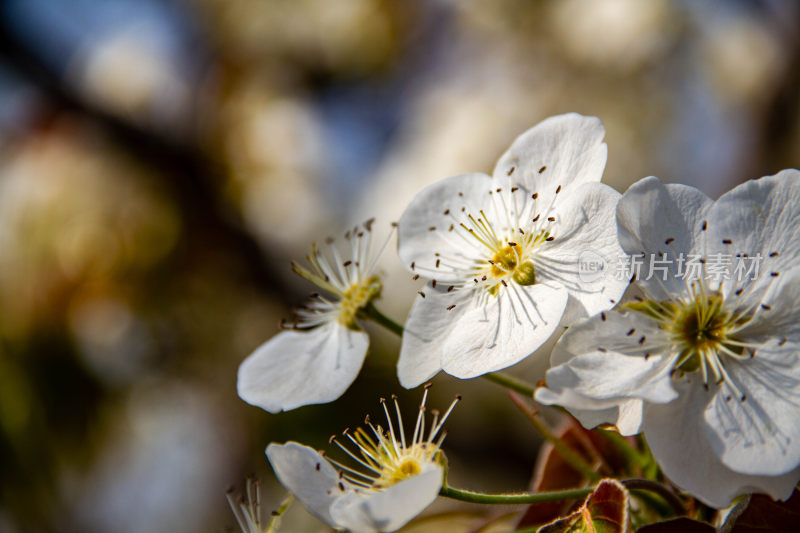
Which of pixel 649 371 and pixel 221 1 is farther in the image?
pixel 221 1

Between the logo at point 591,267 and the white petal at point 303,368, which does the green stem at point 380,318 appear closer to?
the white petal at point 303,368

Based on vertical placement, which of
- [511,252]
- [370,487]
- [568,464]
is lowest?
[568,464]

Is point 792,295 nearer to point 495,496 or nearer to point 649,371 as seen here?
point 649,371

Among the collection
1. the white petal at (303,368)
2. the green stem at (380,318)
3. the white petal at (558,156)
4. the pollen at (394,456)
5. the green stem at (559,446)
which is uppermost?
the white petal at (558,156)

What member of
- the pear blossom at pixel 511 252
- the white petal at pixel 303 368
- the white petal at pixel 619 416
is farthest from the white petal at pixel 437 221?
the white petal at pixel 619 416

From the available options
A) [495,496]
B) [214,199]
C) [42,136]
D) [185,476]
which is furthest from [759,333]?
[42,136]

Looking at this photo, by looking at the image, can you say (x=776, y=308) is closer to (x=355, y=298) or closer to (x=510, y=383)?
(x=510, y=383)

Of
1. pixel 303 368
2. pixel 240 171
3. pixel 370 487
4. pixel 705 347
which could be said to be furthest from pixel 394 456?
pixel 240 171
